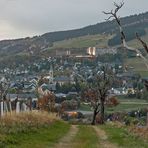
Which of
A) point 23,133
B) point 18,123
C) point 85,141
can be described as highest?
point 18,123

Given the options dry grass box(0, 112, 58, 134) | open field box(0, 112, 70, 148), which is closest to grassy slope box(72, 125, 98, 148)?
open field box(0, 112, 70, 148)

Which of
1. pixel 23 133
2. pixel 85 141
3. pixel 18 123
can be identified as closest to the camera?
pixel 23 133

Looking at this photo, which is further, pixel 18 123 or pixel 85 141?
pixel 18 123

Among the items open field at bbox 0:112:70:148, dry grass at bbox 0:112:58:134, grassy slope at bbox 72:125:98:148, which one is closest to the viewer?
open field at bbox 0:112:70:148

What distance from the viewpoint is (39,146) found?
76.5 feet

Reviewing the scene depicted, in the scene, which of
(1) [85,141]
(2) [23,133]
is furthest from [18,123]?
(1) [85,141]

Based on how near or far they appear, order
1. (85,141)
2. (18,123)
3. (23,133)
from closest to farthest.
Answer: (23,133), (85,141), (18,123)

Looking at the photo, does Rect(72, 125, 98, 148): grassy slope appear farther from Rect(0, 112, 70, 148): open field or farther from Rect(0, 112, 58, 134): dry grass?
Rect(0, 112, 58, 134): dry grass

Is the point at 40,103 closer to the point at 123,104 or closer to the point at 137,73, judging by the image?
the point at 123,104

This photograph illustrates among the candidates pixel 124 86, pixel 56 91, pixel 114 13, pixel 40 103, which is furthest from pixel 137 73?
pixel 114 13

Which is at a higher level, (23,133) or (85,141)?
(23,133)

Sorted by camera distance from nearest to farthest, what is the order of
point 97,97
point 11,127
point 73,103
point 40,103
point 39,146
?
point 39,146
point 11,127
point 97,97
point 40,103
point 73,103

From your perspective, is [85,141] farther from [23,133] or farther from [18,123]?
[18,123]

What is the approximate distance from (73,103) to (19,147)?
4171 inches
